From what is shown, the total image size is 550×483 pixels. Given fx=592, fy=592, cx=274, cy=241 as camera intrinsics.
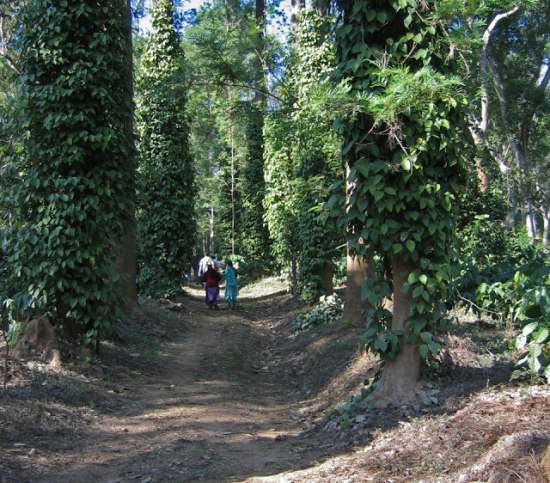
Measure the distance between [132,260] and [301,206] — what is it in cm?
536

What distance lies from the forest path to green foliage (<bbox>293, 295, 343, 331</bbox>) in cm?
256

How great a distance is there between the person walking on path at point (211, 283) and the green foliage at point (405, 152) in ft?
44.1

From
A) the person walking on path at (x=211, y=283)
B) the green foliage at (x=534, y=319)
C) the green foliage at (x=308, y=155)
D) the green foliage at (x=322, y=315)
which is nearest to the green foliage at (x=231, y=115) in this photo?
the green foliage at (x=308, y=155)

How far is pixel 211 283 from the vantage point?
19.9 m

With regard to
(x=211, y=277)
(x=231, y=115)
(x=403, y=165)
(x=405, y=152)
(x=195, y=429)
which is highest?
(x=231, y=115)

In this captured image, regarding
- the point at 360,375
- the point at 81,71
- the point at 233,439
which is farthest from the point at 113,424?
the point at 81,71

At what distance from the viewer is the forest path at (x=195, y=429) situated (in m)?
5.44

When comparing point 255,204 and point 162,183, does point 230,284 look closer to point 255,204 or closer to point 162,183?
point 162,183

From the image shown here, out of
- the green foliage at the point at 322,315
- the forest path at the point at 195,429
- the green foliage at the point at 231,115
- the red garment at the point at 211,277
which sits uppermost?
the green foliage at the point at 231,115

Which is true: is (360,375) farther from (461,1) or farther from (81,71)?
(81,71)

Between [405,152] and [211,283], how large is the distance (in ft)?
47.6

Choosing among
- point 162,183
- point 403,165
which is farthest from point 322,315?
point 403,165

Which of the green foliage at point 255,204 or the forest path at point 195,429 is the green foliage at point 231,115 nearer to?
the green foliage at point 255,204

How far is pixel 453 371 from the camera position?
22.3 feet
